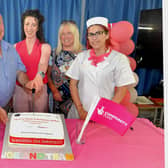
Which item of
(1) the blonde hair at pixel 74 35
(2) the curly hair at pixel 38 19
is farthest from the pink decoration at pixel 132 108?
(2) the curly hair at pixel 38 19

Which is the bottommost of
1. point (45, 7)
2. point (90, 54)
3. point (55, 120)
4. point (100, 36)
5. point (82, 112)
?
point (82, 112)

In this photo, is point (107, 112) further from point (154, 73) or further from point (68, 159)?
point (154, 73)

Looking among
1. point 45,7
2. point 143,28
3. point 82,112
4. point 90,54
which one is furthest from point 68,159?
point 143,28

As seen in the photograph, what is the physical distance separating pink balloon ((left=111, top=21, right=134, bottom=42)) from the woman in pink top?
0.63 meters

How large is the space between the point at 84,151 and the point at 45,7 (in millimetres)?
1351

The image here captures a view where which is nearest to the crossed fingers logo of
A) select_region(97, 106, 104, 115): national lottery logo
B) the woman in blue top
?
select_region(97, 106, 104, 115): national lottery logo

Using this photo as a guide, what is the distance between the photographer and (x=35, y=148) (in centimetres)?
106

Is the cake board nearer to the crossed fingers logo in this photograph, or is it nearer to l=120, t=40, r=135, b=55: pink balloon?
the crossed fingers logo

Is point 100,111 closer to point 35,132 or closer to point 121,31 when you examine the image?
point 35,132

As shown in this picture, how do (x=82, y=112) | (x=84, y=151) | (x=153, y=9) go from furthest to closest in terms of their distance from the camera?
1. (x=153, y=9)
2. (x=82, y=112)
3. (x=84, y=151)

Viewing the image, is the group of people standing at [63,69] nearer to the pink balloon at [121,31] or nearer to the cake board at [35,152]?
the pink balloon at [121,31]

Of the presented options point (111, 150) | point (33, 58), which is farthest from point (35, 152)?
point (33, 58)

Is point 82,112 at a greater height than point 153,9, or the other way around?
point 153,9

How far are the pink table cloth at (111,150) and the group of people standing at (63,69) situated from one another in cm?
36
